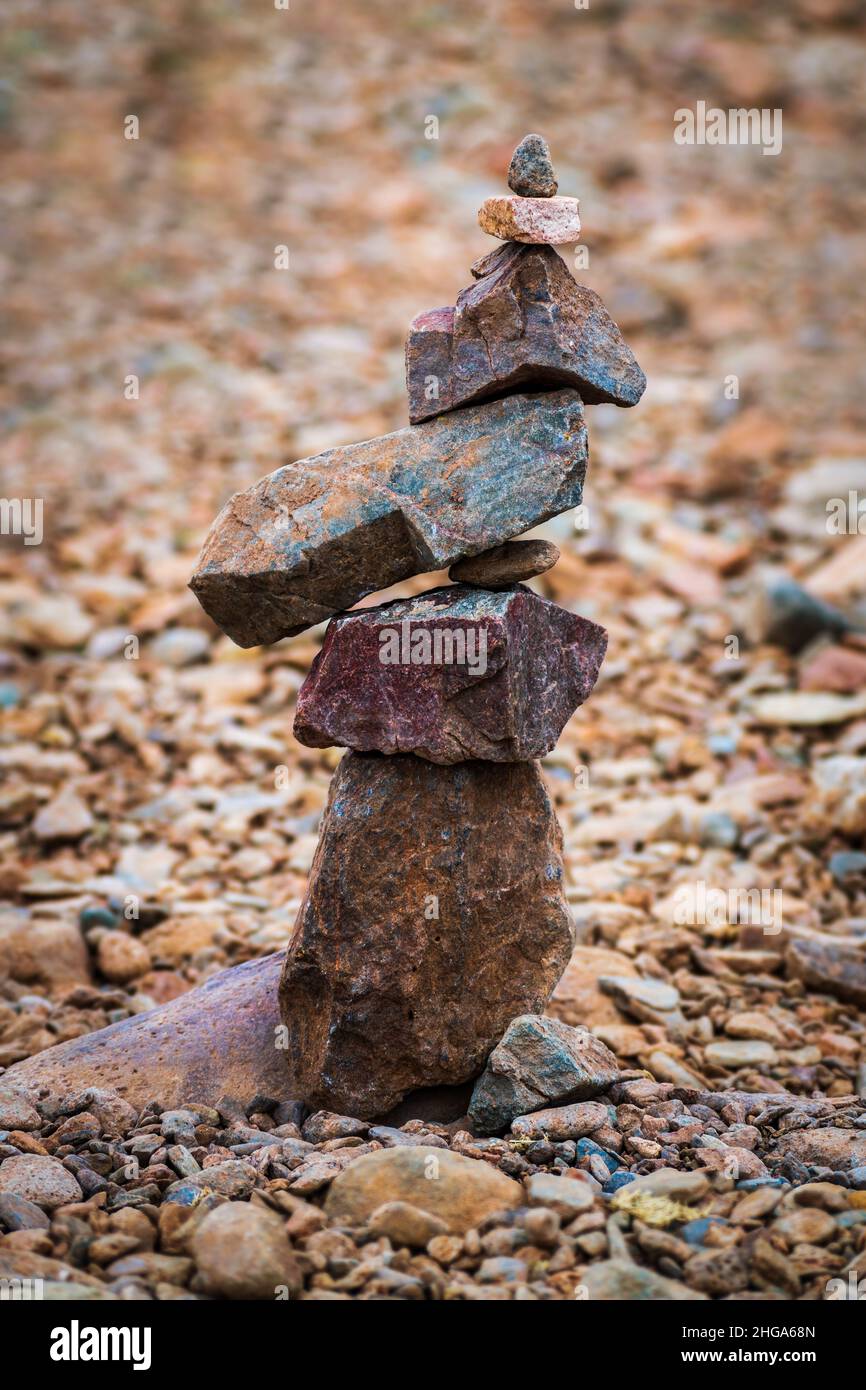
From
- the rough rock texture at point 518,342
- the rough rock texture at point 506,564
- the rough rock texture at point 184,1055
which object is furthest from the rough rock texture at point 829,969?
the rough rock texture at point 518,342

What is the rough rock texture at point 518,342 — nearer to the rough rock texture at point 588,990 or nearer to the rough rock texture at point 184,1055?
the rough rock texture at point 184,1055

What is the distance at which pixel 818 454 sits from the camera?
15.6m

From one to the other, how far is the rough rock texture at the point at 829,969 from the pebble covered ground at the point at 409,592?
25mm

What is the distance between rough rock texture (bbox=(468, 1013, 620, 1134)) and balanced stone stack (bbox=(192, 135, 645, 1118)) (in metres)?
0.27

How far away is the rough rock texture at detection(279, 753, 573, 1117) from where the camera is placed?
21.5ft

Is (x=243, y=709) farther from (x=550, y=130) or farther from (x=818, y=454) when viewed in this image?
(x=550, y=130)

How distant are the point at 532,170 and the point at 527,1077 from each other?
3.90m

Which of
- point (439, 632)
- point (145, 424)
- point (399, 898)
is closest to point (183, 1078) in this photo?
point (399, 898)

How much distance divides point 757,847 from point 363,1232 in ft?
18.2

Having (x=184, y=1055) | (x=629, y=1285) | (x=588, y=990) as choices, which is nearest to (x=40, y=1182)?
(x=184, y=1055)

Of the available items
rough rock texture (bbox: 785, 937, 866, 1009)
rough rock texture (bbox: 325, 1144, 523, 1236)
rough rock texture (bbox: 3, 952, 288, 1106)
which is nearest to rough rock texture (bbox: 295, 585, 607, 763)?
rough rock texture (bbox: 3, 952, 288, 1106)

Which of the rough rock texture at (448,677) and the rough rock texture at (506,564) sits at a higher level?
the rough rock texture at (506,564)

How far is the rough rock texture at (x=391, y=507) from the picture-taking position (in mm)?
6438

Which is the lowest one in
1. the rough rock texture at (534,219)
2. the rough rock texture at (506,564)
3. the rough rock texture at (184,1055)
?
the rough rock texture at (184,1055)
